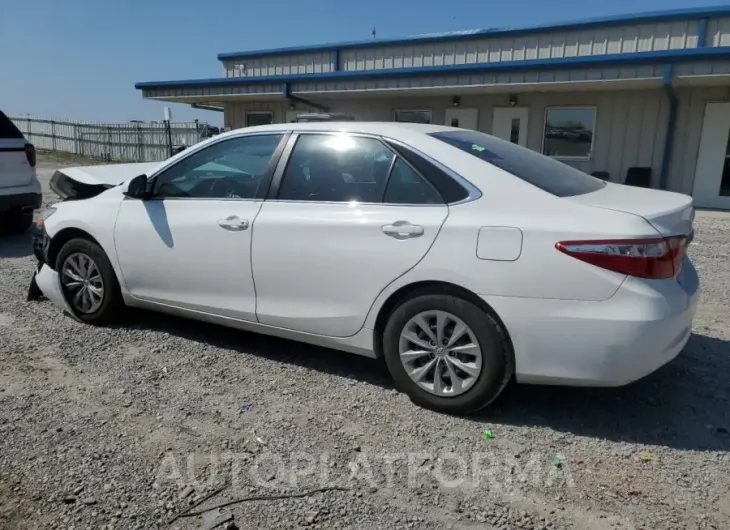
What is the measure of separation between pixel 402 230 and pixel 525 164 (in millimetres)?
884

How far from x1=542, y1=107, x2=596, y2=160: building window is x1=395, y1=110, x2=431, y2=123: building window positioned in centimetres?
321

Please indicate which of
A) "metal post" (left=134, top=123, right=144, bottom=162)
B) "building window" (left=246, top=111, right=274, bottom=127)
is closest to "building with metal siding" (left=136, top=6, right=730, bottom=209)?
"building window" (left=246, top=111, right=274, bottom=127)

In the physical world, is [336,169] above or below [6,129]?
below

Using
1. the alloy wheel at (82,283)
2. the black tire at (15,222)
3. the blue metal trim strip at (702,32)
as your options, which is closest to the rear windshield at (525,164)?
the alloy wheel at (82,283)

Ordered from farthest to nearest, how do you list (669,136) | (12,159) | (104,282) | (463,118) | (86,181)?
(463,118) → (669,136) → (12,159) → (86,181) → (104,282)

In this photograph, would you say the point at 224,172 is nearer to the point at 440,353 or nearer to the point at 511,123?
the point at 440,353

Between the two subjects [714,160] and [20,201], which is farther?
[714,160]

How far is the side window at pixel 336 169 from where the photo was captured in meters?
3.54

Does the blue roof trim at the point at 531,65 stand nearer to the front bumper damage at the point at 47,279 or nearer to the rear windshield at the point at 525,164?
the rear windshield at the point at 525,164

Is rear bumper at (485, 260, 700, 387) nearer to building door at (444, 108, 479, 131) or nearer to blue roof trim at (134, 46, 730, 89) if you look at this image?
blue roof trim at (134, 46, 730, 89)

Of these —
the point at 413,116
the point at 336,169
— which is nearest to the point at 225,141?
the point at 336,169

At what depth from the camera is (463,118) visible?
15242 mm

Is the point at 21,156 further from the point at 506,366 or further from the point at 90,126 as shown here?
the point at 90,126

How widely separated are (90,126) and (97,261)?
27.4 meters
